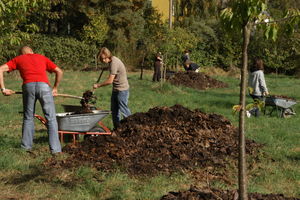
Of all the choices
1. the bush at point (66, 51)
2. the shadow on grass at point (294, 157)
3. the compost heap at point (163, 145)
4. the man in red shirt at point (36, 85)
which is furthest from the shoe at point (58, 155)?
the bush at point (66, 51)

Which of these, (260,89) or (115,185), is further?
(260,89)

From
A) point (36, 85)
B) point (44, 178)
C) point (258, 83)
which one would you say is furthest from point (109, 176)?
point (258, 83)

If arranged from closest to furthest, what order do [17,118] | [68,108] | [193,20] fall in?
[68,108]
[17,118]
[193,20]

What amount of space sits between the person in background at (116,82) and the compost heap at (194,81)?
34.8 feet

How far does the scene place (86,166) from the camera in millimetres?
5848

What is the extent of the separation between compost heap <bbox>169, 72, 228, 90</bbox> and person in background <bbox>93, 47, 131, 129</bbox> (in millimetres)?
10613

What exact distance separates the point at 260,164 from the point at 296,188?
984mm

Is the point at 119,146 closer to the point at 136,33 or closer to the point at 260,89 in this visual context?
the point at 260,89

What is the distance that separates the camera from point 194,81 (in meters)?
18.9

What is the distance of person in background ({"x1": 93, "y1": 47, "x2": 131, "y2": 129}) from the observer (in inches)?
296

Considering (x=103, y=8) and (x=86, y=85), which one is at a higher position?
(x=103, y=8)

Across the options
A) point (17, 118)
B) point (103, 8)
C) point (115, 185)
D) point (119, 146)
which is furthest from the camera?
point (103, 8)

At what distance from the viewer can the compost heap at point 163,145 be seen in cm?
595

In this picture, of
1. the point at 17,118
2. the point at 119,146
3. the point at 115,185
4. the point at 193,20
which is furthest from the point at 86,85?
the point at 193,20
